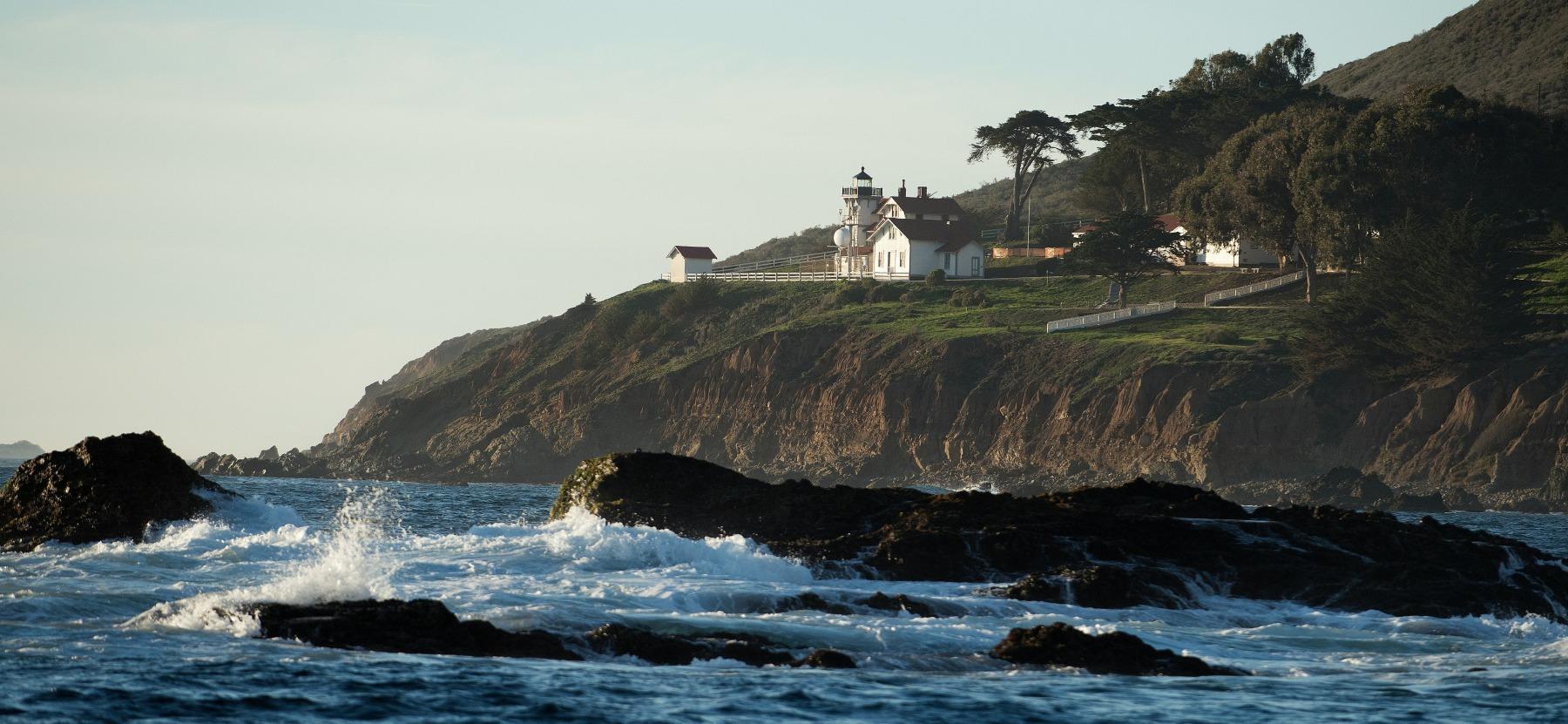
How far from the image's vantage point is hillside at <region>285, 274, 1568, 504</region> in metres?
84.6

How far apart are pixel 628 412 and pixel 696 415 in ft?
17.1

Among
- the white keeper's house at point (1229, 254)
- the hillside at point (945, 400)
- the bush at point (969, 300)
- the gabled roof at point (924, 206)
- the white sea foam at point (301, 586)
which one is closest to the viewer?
the white sea foam at point (301, 586)

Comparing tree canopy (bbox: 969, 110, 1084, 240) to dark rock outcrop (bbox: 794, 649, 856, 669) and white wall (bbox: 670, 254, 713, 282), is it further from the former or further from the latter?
dark rock outcrop (bbox: 794, 649, 856, 669)

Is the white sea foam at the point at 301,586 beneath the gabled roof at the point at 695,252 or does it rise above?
beneath

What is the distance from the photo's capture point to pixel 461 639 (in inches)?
857

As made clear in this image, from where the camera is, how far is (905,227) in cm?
12950

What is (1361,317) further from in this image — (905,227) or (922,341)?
(905,227)

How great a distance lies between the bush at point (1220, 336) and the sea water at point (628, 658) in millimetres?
68873

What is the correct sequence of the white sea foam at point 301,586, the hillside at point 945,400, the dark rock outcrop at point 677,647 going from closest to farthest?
the dark rock outcrop at point 677,647 → the white sea foam at point 301,586 → the hillside at point 945,400

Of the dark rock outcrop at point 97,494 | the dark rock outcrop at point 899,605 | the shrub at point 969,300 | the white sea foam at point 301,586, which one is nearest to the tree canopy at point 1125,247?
the shrub at point 969,300

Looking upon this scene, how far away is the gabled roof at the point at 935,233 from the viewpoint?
128500mm

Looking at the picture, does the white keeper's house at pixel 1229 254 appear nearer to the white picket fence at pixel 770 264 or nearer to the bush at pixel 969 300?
the bush at pixel 969 300

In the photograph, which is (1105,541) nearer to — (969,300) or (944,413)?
(944,413)

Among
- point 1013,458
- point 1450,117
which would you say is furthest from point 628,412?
point 1450,117
